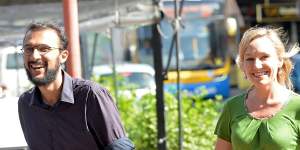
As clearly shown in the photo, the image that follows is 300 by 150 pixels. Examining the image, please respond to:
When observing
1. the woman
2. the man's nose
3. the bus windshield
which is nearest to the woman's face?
the woman

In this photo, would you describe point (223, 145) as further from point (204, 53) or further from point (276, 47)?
point (204, 53)

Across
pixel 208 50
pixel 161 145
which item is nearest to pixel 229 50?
pixel 208 50

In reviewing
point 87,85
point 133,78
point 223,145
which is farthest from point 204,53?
point 87,85

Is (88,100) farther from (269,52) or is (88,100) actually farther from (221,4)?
(221,4)

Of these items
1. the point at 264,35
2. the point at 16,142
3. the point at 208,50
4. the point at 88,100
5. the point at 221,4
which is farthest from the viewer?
the point at 208,50

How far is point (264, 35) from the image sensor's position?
3.51 m

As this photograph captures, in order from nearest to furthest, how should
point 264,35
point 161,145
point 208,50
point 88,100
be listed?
point 88,100, point 264,35, point 161,145, point 208,50

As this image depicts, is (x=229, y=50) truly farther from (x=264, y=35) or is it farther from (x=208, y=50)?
(x=264, y=35)

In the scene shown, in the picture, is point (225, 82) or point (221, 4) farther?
point (225, 82)

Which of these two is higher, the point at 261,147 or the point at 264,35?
the point at 264,35

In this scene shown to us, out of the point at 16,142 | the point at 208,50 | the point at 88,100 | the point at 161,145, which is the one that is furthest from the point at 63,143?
the point at 208,50

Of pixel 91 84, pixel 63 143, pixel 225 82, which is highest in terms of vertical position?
pixel 91 84

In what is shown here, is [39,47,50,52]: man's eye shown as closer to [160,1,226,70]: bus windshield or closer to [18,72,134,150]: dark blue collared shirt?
[18,72,134,150]: dark blue collared shirt

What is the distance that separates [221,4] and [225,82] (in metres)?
2.48
